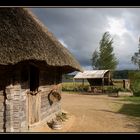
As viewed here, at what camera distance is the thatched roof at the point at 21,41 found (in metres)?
8.62

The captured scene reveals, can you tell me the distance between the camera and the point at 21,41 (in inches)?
360

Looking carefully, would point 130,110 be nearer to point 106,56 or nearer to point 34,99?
point 34,99

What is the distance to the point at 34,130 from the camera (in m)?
11.0

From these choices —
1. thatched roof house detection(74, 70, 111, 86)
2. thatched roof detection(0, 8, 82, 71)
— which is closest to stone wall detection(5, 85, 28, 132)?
thatched roof detection(0, 8, 82, 71)

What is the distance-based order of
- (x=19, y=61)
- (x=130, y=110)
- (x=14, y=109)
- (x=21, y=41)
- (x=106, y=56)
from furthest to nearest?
(x=106, y=56)
(x=130, y=110)
(x=14, y=109)
(x=21, y=41)
(x=19, y=61)

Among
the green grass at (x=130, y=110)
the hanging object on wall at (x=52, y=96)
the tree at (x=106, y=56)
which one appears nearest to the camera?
the hanging object on wall at (x=52, y=96)

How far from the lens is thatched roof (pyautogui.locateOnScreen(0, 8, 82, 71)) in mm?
8625

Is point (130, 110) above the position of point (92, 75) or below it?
below

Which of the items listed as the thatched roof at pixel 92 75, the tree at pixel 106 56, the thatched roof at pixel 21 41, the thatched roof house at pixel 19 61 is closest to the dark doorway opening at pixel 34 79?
the thatched roof house at pixel 19 61

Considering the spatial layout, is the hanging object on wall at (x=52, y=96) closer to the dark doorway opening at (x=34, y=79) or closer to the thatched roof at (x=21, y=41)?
the dark doorway opening at (x=34, y=79)

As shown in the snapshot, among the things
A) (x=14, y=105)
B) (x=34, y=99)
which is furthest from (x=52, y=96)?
(x=14, y=105)

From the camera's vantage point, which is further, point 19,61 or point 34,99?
point 34,99

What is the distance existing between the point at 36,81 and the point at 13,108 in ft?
8.84
